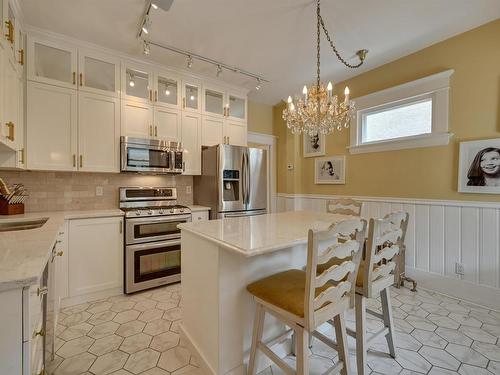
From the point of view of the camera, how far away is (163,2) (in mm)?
1927

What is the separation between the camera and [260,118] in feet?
15.3

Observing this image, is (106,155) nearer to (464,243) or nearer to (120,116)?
(120,116)

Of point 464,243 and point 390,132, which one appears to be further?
point 390,132

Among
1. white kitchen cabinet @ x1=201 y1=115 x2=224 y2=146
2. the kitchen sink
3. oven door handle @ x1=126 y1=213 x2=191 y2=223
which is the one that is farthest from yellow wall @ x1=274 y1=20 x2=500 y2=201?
the kitchen sink

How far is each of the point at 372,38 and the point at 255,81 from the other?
1.68m

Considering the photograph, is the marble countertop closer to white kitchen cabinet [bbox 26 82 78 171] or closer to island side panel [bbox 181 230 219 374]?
island side panel [bbox 181 230 219 374]

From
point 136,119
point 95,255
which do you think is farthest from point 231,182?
point 95,255

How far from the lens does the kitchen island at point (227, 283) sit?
1362mm

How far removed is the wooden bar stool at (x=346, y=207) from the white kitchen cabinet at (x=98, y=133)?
2613 millimetres

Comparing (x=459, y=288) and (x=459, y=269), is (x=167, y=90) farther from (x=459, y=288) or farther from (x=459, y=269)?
(x=459, y=288)

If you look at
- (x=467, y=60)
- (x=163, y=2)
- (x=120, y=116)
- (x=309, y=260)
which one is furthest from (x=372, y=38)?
(x=120, y=116)

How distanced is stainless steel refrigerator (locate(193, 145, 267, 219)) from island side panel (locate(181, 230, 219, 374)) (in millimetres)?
1477

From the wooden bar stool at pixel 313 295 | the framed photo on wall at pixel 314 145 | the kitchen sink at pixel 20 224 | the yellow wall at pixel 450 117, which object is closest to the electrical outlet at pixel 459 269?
the yellow wall at pixel 450 117

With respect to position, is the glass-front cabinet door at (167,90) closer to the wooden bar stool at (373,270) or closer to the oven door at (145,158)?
the oven door at (145,158)
